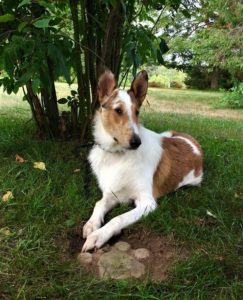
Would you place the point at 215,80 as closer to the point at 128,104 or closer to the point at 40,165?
the point at 40,165

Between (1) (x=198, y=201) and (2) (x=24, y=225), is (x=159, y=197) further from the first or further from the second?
(2) (x=24, y=225)

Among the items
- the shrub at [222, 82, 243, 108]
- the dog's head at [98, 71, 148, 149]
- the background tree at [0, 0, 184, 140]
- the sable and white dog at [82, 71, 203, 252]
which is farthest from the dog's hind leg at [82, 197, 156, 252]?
the shrub at [222, 82, 243, 108]

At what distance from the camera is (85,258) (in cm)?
279

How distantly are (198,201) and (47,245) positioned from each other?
4.78 feet

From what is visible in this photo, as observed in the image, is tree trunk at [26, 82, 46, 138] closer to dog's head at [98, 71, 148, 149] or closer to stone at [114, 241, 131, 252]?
dog's head at [98, 71, 148, 149]

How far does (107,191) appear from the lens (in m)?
3.53

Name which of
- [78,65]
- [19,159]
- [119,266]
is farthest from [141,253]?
[78,65]

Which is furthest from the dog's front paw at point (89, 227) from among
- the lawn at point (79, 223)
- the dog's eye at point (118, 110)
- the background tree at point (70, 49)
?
the background tree at point (70, 49)

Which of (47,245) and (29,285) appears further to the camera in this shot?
(47,245)

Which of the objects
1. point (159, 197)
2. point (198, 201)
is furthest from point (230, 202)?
point (159, 197)

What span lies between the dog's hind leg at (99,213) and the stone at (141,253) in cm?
37

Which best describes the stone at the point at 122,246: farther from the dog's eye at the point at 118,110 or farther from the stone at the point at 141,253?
the dog's eye at the point at 118,110

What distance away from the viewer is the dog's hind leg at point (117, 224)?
114 inches

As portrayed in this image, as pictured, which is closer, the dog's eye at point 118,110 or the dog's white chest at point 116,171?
the dog's eye at point 118,110
